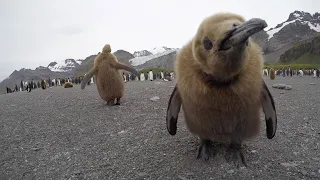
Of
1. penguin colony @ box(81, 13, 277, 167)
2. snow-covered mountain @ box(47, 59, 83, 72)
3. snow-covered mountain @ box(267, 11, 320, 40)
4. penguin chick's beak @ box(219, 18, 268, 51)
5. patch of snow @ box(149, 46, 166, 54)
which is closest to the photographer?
penguin chick's beak @ box(219, 18, 268, 51)

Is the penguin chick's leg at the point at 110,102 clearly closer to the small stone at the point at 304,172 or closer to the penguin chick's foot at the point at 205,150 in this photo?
the penguin chick's foot at the point at 205,150

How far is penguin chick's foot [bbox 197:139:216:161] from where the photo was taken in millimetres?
4001

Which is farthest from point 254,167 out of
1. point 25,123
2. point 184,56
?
point 25,123

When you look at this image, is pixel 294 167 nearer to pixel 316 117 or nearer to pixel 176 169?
pixel 176 169

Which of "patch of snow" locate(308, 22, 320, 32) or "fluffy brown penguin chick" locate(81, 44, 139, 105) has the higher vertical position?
"patch of snow" locate(308, 22, 320, 32)

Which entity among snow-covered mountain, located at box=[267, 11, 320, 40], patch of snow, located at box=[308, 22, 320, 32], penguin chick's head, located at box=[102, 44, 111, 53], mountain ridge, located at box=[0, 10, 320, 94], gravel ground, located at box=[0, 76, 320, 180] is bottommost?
gravel ground, located at box=[0, 76, 320, 180]

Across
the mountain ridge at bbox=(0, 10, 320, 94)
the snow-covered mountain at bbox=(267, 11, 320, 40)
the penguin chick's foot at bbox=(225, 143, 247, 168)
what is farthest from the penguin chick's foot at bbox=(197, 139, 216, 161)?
the snow-covered mountain at bbox=(267, 11, 320, 40)

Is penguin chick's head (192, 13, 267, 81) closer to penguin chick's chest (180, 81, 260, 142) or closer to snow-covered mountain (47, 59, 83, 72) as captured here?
penguin chick's chest (180, 81, 260, 142)

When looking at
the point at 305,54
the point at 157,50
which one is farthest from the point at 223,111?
the point at 157,50

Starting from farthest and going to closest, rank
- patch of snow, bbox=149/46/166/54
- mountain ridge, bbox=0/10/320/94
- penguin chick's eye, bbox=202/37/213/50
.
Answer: patch of snow, bbox=149/46/166/54
mountain ridge, bbox=0/10/320/94
penguin chick's eye, bbox=202/37/213/50

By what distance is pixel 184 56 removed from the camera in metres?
3.41

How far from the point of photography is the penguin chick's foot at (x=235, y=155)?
3839 mm

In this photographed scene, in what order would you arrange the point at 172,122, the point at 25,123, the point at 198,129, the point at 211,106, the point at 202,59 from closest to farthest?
the point at 202,59, the point at 211,106, the point at 198,129, the point at 172,122, the point at 25,123

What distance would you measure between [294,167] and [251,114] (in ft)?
3.57
